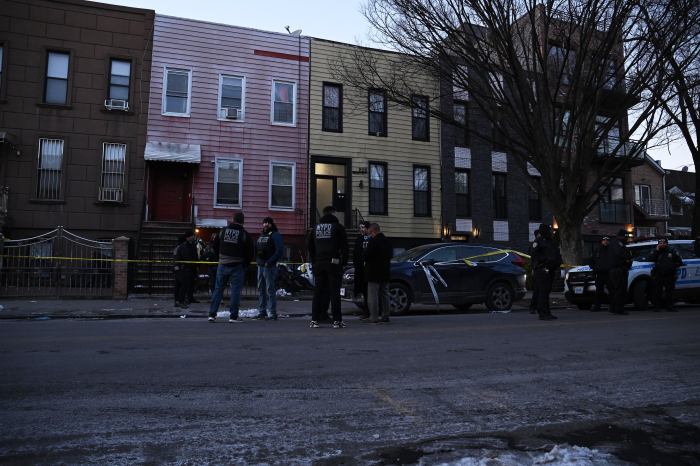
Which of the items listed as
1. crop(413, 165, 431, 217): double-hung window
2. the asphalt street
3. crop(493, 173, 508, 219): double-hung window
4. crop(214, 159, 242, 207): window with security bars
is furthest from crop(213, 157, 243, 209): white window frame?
the asphalt street

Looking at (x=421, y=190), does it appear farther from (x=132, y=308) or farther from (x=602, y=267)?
(x=132, y=308)

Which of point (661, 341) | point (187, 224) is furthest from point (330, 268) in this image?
point (187, 224)

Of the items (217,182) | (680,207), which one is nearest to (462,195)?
(217,182)

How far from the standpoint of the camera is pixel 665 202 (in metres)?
31.6

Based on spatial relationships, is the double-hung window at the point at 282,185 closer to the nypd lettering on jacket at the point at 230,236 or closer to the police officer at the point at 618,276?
the nypd lettering on jacket at the point at 230,236

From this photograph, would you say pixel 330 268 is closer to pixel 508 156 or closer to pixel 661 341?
pixel 661 341

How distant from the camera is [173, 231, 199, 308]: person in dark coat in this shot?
13.5 m

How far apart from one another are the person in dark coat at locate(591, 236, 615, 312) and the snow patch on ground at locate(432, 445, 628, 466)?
33.8ft

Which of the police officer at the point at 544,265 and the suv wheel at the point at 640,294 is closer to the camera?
the police officer at the point at 544,265

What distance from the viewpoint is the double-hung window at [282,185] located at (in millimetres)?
20672

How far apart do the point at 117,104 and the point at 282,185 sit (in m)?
6.36

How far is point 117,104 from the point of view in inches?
738

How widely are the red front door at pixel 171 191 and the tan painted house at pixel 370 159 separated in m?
4.59

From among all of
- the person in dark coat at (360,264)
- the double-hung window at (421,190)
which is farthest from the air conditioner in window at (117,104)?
the person in dark coat at (360,264)
